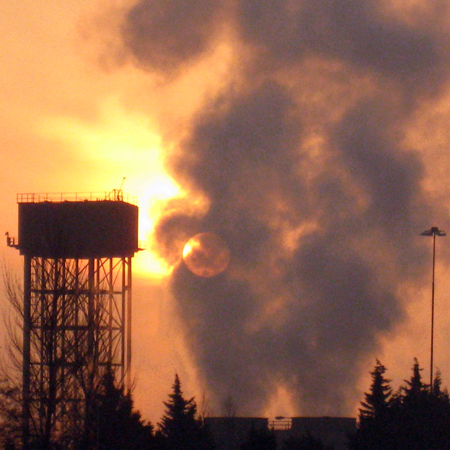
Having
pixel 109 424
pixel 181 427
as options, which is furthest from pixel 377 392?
pixel 109 424

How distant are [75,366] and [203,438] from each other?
19773 millimetres

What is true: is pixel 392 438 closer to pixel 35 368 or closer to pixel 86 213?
pixel 35 368

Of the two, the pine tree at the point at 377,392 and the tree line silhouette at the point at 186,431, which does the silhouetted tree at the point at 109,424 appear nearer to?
the tree line silhouette at the point at 186,431

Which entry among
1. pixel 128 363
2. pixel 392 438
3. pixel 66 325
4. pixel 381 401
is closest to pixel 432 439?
pixel 392 438

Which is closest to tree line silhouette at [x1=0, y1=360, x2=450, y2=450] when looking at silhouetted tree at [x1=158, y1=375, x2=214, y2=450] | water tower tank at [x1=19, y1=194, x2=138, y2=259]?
silhouetted tree at [x1=158, y1=375, x2=214, y2=450]

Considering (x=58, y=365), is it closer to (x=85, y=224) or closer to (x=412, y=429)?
(x=412, y=429)

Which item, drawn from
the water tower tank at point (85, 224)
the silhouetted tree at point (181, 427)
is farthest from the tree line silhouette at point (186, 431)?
the water tower tank at point (85, 224)

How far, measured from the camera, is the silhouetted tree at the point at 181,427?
41.3 metres

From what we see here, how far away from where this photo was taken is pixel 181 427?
44406mm

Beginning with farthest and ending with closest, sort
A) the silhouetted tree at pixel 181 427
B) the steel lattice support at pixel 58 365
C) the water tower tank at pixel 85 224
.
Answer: the water tower tank at pixel 85 224
the silhouetted tree at pixel 181 427
the steel lattice support at pixel 58 365

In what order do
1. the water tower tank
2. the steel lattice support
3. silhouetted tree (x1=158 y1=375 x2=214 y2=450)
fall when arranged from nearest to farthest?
1. the steel lattice support
2. silhouetted tree (x1=158 y1=375 x2=214 y2=450)
3. the water tower tank

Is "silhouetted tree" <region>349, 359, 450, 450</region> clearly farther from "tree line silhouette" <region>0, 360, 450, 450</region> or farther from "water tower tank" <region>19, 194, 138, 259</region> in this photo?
"water tower tank" <region>19, 194, 138, 259</region>

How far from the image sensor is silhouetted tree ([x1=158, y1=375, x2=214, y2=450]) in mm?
41312

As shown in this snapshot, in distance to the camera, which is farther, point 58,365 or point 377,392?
point 377,392
